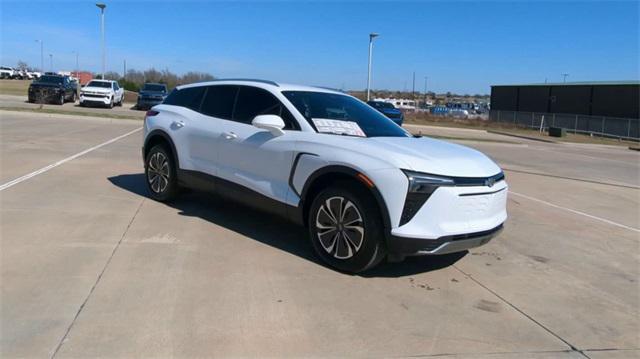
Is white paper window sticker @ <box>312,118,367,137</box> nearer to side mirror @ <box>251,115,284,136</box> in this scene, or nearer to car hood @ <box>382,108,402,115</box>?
side mirror @ <box>251,115,284,136</box>

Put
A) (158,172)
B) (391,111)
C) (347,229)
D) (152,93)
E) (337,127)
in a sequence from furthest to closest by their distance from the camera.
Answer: (152,93) → (391,111) → (158,172) → (337,127) → (347,229)

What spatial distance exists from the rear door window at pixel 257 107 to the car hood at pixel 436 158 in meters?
0.99

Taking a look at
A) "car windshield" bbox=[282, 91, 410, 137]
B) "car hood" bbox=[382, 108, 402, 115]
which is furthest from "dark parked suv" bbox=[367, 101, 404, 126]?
"car windshield" bbox=[282, 91, 410, 137]

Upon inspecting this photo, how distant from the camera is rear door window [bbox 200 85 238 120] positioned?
22.6 ft

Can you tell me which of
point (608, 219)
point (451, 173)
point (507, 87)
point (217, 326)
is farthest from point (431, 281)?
point (507, 87)

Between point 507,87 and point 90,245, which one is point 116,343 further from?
point 507,87

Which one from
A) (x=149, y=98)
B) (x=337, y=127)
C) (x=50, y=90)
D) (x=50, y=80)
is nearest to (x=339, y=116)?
(x=337, y=127)

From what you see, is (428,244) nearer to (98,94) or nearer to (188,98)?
(188,98)

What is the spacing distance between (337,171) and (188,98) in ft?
10.6

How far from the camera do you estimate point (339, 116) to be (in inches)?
247

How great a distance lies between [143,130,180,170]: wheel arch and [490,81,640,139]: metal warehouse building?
42396 mm

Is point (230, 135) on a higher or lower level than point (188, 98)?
lower

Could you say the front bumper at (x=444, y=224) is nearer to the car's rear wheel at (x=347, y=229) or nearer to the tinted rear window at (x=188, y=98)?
the car's rear wheel at (x=347, y=229)

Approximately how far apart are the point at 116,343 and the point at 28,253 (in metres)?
2.20
